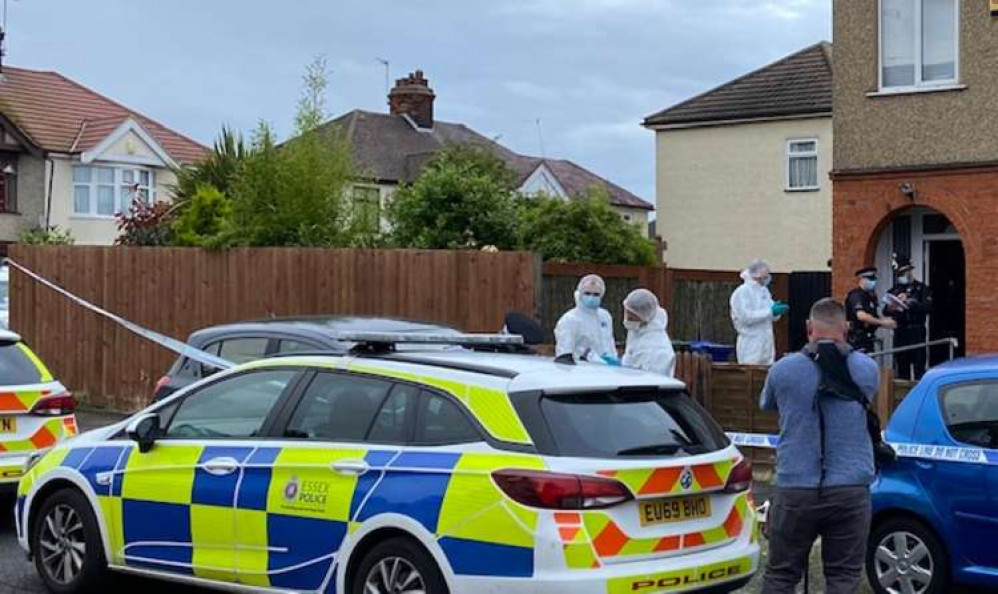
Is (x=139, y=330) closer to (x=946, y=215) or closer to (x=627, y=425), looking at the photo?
(x=627, y=425)

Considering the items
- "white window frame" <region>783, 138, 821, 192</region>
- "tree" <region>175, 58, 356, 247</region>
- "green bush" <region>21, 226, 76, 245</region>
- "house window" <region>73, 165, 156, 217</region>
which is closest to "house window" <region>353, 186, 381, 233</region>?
"tree" <region>175, 58, 356, 247</region>

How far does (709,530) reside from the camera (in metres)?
6.11

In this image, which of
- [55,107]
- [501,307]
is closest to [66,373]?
[501,307]

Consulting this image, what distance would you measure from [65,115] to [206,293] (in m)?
24.6

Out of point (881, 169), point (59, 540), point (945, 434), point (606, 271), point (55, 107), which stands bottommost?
point (59, 540)

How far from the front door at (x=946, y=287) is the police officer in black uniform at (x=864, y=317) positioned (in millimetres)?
3324

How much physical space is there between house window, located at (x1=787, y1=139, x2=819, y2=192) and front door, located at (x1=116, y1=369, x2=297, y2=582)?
24155 mm

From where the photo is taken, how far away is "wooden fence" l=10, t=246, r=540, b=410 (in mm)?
14195

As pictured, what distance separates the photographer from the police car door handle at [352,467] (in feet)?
20.4

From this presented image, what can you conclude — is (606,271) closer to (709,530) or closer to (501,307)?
(501,307)

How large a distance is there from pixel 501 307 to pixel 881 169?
5663 mm

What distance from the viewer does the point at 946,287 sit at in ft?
56.3

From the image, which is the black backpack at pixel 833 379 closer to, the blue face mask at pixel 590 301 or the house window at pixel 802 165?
the blue face mask at pixel 590 301

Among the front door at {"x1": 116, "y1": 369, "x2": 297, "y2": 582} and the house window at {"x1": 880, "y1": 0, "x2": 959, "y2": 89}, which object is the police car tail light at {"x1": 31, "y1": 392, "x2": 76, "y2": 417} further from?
the house window at {"x1": 880, "y1": 0, "x2": 959, "y2": 89}
